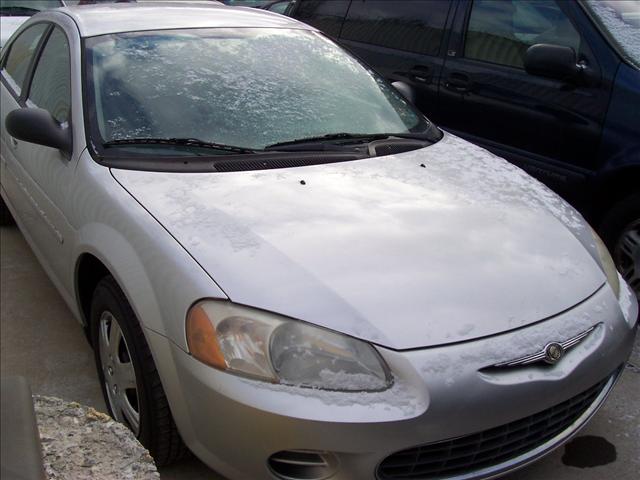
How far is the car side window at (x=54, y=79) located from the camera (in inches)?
122

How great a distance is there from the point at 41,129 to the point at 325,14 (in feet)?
10.2

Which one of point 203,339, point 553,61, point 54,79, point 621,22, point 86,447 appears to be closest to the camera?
point 86,447

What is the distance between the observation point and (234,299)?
200cm

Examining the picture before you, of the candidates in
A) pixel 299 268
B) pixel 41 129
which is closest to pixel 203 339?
pixel 299 268

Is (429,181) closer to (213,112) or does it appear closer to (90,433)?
(213,112)

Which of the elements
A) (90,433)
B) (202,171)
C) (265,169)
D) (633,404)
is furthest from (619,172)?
(90,433)

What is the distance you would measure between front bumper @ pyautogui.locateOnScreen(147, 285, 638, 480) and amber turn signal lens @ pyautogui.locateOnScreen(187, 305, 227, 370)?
0.10 ft

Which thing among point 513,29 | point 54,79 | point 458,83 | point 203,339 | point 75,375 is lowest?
point 75,375

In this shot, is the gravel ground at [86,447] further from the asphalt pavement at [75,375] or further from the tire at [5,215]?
the tire at [5,215]

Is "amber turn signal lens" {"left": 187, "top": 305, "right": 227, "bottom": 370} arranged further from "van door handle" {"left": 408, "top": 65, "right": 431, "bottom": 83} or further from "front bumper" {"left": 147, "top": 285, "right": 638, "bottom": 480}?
"van door handle" {"left": 408, "top": 65, "right": 431, "bottom": 83}

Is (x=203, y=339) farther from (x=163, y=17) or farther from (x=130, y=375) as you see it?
(x=163, y=17)

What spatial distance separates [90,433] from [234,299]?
0.54 m

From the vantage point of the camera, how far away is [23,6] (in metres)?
8.39

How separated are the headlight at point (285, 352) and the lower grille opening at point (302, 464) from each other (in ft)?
0.63
